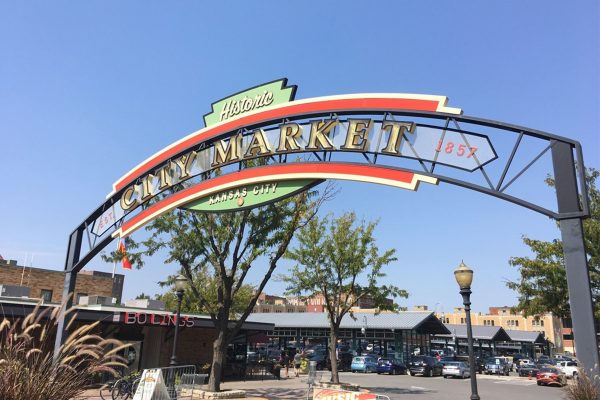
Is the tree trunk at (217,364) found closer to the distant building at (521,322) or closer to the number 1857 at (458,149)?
the number 1857 at (458,149)

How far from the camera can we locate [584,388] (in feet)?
23.9

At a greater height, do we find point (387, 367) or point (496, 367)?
point (387, 367)

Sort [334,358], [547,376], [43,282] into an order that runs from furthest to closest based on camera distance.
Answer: [43,282], [547,376], [334,358]

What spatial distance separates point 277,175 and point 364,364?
32498 mm

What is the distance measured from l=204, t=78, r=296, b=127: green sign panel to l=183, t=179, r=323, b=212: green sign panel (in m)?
2.27

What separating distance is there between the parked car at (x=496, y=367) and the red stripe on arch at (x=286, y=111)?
42.3 meters

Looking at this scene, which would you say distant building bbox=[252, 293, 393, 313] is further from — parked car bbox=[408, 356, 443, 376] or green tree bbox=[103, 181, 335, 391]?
green tree bbox=[103, 181, 335, 391]

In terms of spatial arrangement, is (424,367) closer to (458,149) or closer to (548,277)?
(548,277)

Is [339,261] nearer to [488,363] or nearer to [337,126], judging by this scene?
[337,126]

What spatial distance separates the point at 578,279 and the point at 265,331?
25.2 metres

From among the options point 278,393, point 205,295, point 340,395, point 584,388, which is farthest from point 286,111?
point 205,295

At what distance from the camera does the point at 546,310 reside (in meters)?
25.1

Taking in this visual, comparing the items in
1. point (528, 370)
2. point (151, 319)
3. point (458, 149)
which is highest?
point (458, 149)

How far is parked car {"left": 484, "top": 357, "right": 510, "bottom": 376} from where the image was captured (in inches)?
1800
